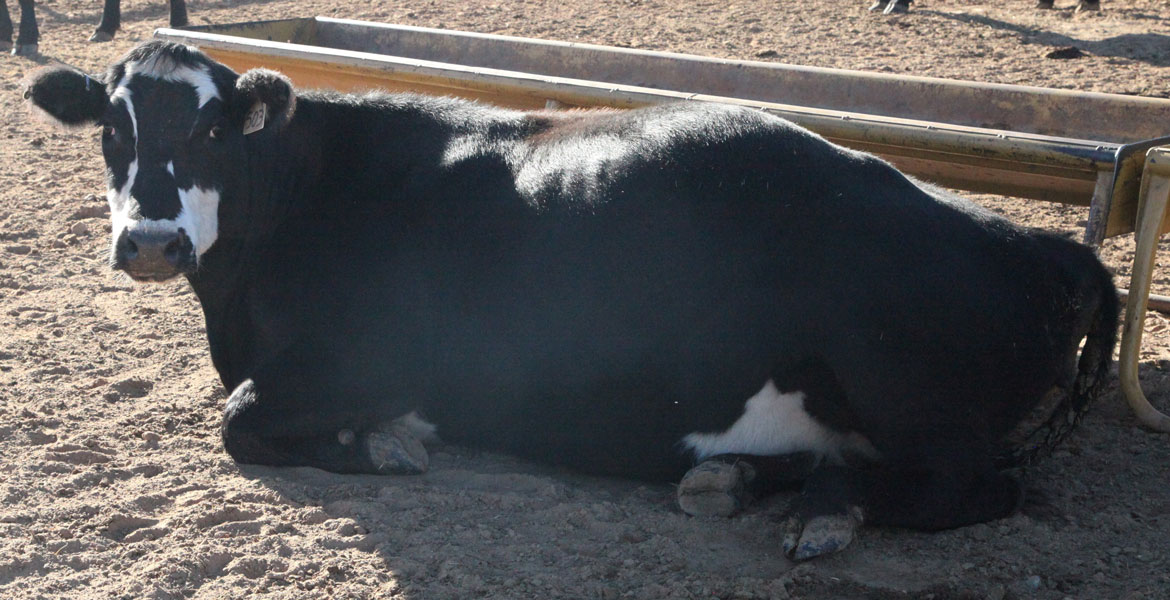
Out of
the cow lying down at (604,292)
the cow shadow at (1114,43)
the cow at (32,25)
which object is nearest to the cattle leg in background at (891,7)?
the cow shadow at (1114,43)

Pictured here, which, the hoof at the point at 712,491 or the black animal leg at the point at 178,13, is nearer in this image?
the hoof at the point at 712,491

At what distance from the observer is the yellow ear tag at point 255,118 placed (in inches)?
162

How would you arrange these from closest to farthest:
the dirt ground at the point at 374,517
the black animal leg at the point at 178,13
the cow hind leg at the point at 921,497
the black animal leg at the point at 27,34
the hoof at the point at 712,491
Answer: the dirt ground at the point at 374,517, the cow hind leg at the point at 921,497, the hoof at the point at 712,491, the black animal leg at the point at 27,34, the black animal leg at the point at 178,13

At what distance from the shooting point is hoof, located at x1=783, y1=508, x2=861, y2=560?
3383mm

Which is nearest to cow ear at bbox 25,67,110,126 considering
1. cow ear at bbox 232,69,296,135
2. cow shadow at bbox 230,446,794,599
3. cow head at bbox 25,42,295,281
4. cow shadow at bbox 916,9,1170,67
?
cow head at bbox 25,42,295,281

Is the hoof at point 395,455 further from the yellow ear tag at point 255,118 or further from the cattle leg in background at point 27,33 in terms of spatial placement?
the cattle leg in background at point 27,33

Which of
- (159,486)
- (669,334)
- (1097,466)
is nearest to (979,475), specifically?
(1097,466)

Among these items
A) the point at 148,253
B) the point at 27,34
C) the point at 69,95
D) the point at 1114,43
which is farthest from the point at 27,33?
the point at 1114,43

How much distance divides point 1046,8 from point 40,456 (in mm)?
10270

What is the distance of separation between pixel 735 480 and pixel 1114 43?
7646 millimetres

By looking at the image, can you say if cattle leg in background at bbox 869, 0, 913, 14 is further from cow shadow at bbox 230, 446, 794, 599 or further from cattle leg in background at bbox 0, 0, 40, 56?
cow shadow at bbox 230, 446, 794, 599

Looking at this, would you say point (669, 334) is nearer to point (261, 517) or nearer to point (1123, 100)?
point (261, 517)

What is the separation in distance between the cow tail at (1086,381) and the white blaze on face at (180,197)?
112 inches

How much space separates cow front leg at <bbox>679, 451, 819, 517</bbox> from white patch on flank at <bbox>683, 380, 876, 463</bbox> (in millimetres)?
30
